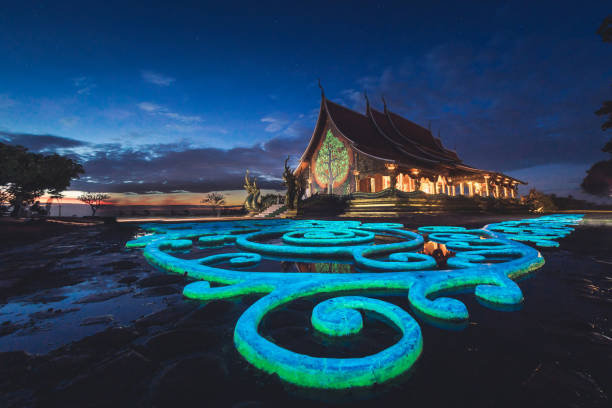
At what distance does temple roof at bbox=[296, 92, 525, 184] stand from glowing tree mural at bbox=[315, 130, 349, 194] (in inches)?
39.1

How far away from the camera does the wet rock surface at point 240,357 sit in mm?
646

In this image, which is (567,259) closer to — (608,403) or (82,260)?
(608,403)

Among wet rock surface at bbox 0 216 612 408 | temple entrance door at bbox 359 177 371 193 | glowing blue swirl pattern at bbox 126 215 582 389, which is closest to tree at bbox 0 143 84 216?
glowing blue swirl pattern at bbox 126 215 582 389

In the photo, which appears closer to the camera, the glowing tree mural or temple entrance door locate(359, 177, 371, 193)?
the glowing tree mural

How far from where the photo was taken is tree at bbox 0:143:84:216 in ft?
38.4

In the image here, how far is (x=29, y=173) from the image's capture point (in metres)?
12.5

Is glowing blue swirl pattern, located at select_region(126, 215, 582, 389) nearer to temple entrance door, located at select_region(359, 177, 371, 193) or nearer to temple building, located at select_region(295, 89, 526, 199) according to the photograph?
temple building, located at select_region(295, 89, 526, 199)

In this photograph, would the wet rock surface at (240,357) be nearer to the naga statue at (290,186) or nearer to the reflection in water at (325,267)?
the reflection in water at (325,267)

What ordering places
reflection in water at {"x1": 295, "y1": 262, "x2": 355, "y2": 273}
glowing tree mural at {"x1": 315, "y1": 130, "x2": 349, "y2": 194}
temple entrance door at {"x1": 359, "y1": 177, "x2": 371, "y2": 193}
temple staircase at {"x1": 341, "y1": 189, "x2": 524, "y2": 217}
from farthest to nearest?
temple entrance door at {"x1": 359, "y1": 177, "x2": 371, "y2": 193}
glowing tree mural at {"x1": 315, "y1": 130, "x2": 349, "y2": 194}
temple staircase at {"x1": 341, "y1": 189, "x2": 524, "y2": 217}
reflection in water at {"x1": 295, "y1": 262, "x2": 355, "y2": 273}

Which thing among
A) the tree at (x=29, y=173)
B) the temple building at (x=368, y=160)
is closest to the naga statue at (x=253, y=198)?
the temple building at (x=368, y=160)

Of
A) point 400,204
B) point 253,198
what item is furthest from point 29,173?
point 400,204

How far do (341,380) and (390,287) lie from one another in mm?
779

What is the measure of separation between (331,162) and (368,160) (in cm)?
296

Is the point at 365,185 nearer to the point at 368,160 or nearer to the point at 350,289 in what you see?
the point at 368,160
